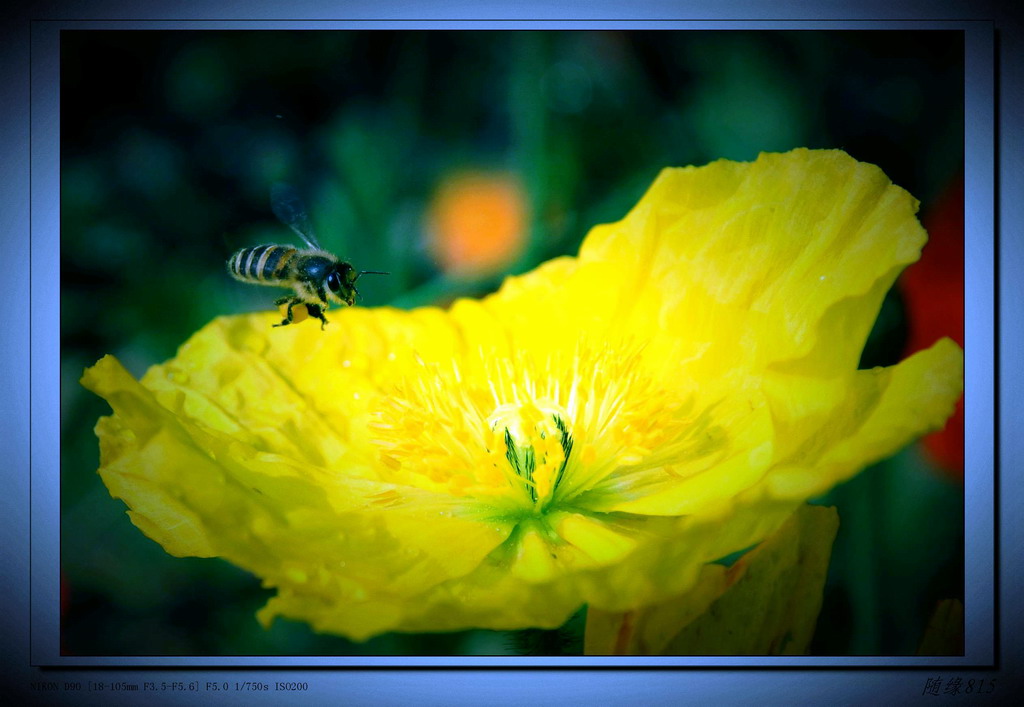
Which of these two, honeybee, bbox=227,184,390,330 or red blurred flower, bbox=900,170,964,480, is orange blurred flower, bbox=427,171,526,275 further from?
red blurred flower, bbox=900,170,964,480

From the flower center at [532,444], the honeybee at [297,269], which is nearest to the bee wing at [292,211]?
the honeybee at [297,269]

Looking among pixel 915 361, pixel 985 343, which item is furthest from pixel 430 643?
pixel 985 343

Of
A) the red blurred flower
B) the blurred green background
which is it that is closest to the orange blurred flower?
the blurred green background

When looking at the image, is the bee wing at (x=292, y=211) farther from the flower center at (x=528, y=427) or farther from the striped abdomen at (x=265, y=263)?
the flower center at (x=528, y=427)

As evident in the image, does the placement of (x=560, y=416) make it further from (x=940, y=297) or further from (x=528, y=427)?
(x=940, y=297)

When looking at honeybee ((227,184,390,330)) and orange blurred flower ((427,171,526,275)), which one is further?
orange blurred flower ((427,171,526,275))

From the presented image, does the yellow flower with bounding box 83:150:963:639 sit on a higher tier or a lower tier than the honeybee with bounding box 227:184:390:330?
lower
